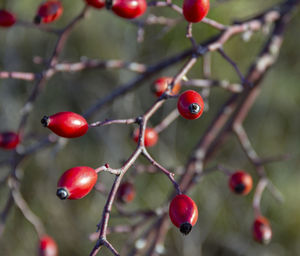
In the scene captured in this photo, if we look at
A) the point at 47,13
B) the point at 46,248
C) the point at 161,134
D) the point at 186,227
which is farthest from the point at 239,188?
the point at 161,134

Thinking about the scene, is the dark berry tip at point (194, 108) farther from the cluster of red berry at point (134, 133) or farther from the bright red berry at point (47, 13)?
the bright red berry at point (47, 13)

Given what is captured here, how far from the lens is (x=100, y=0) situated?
5.26ft

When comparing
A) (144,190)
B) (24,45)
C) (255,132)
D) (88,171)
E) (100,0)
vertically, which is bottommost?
(144,190)

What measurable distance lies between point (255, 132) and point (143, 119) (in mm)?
3597

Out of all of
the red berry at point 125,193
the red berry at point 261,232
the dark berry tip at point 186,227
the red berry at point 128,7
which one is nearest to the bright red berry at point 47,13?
the red berry at point 128,7

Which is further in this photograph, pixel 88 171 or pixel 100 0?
pixel 100 0

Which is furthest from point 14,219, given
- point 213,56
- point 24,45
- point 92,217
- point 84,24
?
point 213,56

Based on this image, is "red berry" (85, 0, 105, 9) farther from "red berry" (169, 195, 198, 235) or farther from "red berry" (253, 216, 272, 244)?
"red berry" (253, 216, 272, 244)

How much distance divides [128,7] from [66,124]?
0.52 metres

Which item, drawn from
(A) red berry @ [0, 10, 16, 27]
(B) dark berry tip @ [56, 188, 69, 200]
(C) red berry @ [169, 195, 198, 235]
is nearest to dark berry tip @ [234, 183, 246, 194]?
(C) red berry @ [169, 195, 198, 235]

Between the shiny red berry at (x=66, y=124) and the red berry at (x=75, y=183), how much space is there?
0.13 meters

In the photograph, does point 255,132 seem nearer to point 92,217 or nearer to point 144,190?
point 144,190

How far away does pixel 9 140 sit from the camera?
182 cm

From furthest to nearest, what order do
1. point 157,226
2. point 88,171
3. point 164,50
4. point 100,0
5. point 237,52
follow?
point 164,50 → point 237,52 → point 157,226 → point 100,0 → point 88,171
